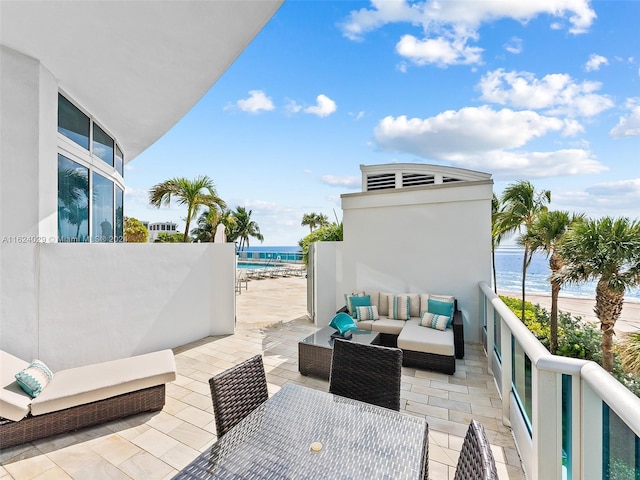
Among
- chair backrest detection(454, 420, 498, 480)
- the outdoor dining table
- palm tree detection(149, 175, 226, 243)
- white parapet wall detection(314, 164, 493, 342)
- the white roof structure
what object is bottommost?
the outdoor dining table

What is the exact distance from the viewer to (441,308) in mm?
4852

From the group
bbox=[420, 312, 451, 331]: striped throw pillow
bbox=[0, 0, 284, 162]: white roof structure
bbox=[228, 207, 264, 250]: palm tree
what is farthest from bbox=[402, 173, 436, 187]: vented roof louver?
bbox=[228, 207, 264, 250]: palm tree

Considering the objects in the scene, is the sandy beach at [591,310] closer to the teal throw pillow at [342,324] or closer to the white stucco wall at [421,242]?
the white stucco wall at [421,242]

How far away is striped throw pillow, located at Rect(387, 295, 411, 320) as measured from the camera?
206 inches

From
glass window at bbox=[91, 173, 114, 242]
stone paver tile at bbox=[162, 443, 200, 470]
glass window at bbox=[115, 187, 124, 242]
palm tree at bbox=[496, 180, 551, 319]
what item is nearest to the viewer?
stone paver tile at bbox=[162, 443, 200, 470]

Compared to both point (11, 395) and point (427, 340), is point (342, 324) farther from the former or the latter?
point (11, 395)

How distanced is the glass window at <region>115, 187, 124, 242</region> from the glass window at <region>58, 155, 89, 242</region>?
1612mm

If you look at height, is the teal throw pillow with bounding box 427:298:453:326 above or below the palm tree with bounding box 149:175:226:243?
below

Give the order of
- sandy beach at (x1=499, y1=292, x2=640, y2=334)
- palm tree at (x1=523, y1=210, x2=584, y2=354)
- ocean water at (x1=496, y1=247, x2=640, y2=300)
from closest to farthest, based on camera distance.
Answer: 1. ocean water at (x1=496, y1=247, x2=640, y2=300)
2. palm tree at (x1=523, y1=210, x2=584, y2=354)
3. sandy beach at (x1=499, y1=292, x2=640, y2=334)

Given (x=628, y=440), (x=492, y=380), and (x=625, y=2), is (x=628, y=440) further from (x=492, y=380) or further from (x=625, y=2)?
(x=625, y=2)

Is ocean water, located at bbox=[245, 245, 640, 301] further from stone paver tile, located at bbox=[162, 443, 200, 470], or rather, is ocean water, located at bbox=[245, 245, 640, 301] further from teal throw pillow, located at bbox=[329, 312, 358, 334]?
stone paver tile, located at bbox=[162, 443, 200, 470]

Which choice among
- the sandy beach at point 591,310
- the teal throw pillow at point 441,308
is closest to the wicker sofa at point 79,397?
the teal throw pillow at point 441,308

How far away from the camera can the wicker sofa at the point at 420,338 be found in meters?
3.99

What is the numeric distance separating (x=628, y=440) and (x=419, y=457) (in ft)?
2.77
